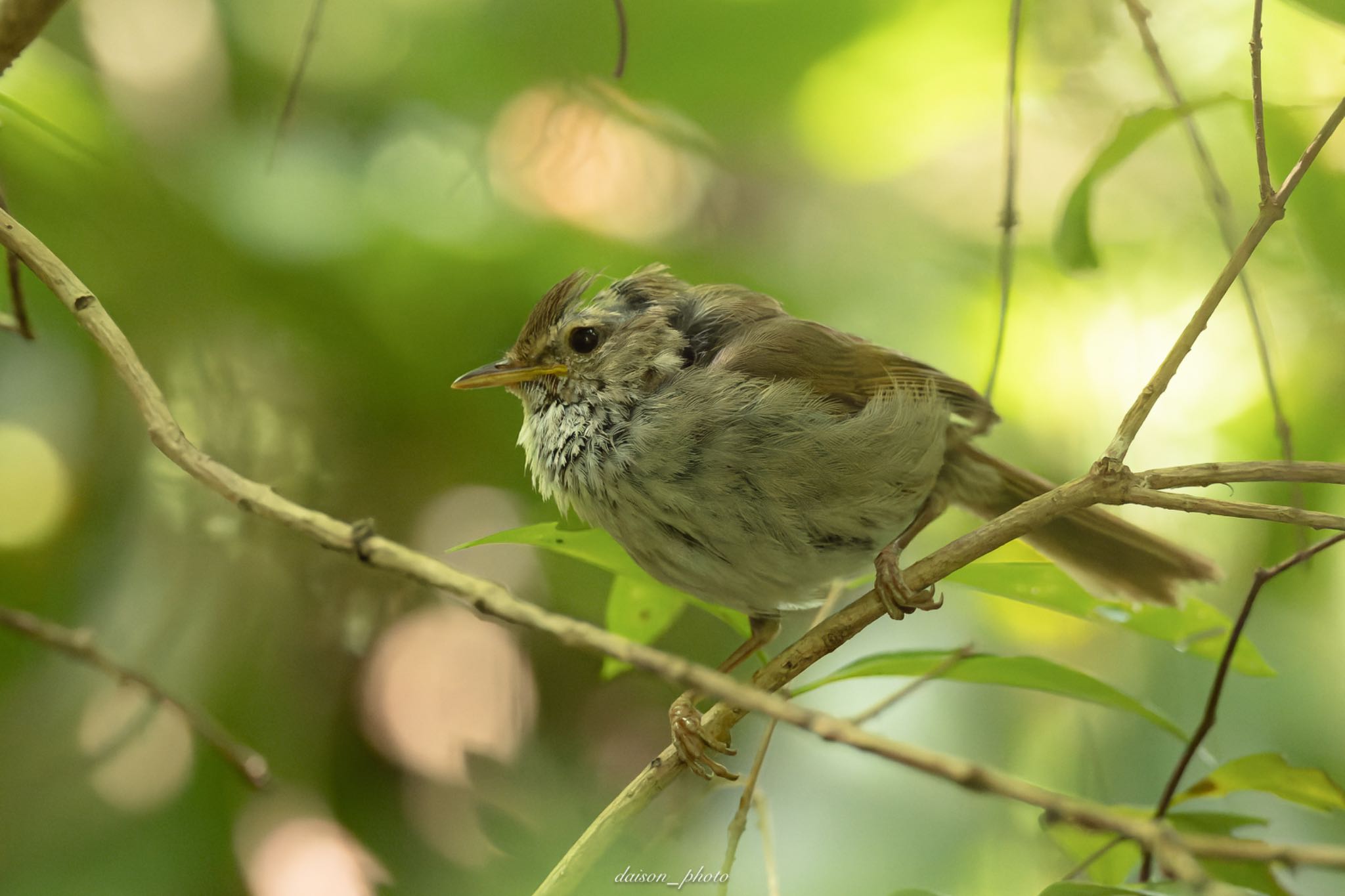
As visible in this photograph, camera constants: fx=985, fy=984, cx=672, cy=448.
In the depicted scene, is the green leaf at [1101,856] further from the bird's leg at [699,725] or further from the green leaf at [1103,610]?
the bird's leg at [699,725]

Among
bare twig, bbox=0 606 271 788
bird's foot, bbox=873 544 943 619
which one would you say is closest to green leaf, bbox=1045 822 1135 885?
bird's foot, bbox=873 544 943 619

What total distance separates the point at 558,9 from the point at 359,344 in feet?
3.14

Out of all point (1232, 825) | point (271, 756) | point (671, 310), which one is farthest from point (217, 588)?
point (1232, 825)

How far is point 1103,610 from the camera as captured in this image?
1.72 meters

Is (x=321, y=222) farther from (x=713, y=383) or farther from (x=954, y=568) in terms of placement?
(x=954, y=568)

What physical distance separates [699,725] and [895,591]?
0.43m

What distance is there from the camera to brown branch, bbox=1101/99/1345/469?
113cm

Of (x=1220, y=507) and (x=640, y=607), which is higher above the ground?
(x=1220, y=507)

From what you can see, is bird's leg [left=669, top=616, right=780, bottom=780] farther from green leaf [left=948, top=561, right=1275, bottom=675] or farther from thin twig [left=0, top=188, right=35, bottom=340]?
thin twig [left=0, top=188, right=35, bottom=340]

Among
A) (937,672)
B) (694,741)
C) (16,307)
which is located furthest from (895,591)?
(16,307)

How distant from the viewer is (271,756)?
1.99 m

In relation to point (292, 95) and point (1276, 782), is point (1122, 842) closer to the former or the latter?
point (1276, 782)

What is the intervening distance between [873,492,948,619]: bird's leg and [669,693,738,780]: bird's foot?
38cm

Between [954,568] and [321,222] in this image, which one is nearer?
[954,568]
